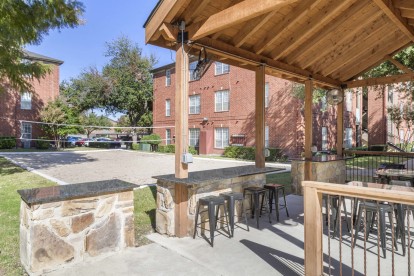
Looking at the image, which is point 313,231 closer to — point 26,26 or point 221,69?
point 26,26

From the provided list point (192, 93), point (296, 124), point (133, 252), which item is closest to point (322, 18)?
point (133, 252)

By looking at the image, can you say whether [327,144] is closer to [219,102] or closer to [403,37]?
[219,102]

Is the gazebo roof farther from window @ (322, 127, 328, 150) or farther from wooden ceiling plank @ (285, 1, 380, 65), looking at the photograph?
window @ (322, 127, 328, 150)

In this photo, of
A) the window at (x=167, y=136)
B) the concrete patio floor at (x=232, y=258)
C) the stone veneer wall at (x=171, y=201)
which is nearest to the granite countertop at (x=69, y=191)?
the stone veneer wall at (x=171, y=201)

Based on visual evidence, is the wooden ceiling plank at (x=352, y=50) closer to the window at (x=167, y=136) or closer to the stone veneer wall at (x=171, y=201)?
the stone veneer wall at (x=171, y=201)

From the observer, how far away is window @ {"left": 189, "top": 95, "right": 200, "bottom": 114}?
2126 centimetres

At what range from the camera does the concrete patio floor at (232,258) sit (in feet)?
10.0

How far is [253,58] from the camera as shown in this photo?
18.0ft

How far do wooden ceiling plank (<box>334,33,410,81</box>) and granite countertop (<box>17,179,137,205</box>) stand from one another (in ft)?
22.6

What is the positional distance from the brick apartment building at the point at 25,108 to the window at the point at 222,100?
13731mm

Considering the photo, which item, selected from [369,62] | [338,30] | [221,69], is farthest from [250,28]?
[221,69]

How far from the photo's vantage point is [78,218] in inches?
126

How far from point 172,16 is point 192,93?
1790cm

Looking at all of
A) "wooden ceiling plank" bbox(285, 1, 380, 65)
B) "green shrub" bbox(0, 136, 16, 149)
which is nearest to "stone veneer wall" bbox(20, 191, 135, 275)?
"wooden ceiling plank" bbox(285, 1, 380, 65)
